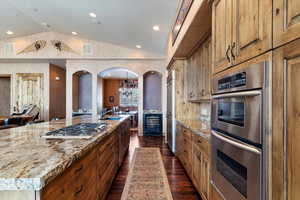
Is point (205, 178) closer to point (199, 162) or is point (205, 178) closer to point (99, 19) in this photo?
point (199, 162)

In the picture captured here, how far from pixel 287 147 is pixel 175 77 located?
11.7 ft

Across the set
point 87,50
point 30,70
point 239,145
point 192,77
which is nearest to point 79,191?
point 239,145

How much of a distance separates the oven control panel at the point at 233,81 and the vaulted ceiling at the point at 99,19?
2532 mm

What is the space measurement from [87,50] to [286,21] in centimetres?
725

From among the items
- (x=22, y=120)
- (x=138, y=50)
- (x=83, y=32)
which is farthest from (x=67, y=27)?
(x=22, y=120)

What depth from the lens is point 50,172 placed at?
0.92m

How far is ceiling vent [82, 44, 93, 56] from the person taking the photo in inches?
285

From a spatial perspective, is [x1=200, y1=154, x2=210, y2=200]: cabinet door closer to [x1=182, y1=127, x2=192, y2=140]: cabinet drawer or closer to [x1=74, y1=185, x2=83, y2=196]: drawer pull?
[x1=182, y1=127, x2=192, y2=140]: cabinet drawer

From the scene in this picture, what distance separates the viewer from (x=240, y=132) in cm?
123

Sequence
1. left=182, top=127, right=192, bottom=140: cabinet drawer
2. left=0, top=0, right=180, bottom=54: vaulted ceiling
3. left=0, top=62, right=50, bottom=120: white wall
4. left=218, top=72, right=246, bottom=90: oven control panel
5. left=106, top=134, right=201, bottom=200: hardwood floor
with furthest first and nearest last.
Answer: left=0, top=62, right=50, bottom=120: white wall < left=0, top=0, right=180, bottom=54: vaulted ceiling < left=182, top=127, right=192, bottom=140: cabinet drawer < left=106, top=134, right=201, bottom=200: hardwood floor < left=218, top=72, right=246, bottom=90: oven control panel

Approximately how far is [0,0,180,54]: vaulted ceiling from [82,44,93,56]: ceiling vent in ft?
1.36

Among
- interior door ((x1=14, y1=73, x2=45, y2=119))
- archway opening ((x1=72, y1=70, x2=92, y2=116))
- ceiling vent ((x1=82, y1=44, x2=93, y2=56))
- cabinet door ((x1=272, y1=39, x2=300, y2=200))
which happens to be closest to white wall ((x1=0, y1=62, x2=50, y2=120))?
interior door ((x1=14, y1=73, x2=45, y2=119))

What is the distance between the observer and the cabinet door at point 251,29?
3.33ft

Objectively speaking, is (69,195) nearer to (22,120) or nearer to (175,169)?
(175,169)
